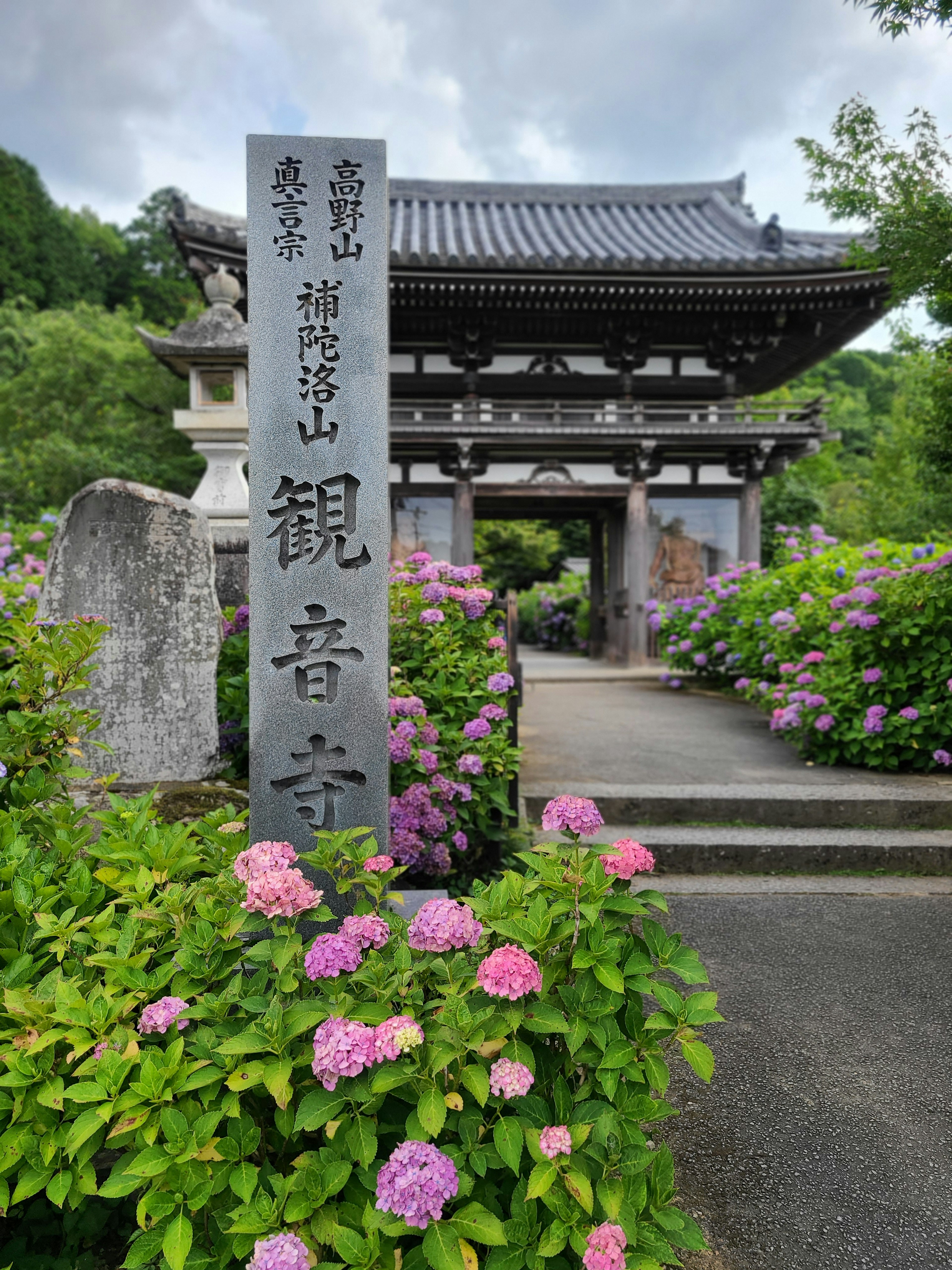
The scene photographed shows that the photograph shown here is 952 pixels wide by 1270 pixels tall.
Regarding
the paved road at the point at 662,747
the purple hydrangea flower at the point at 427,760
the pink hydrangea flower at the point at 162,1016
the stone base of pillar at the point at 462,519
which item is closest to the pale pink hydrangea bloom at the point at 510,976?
the pink hydrangea flower at the point at 162,1016

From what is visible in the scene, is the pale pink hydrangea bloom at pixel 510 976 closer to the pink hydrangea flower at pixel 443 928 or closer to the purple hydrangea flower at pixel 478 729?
the pink hydrangea flower at pixel 443 928

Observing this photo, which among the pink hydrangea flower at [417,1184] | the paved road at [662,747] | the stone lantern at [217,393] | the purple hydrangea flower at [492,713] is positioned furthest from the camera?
the stone lantern at [217,393]

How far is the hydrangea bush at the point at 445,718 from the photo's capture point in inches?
108

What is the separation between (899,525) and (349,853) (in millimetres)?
14877

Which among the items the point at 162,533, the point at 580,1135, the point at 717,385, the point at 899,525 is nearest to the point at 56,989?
the point at 580,1135

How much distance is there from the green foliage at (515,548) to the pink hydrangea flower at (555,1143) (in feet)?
73.9

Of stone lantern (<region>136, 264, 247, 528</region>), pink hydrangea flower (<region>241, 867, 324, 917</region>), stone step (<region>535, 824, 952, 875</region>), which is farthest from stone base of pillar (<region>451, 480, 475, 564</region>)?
pink hydrangea flower (<region>241, 867, 324, 917</region>)

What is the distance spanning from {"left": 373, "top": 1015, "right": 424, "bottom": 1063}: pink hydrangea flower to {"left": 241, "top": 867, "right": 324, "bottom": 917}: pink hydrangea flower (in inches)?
11.2

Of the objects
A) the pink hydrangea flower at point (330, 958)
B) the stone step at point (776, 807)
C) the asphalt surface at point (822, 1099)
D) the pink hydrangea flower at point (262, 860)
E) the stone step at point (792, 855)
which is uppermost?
the pink hydrangea flower at point (262, 860)

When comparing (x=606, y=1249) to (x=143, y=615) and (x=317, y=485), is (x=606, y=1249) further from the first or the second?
(x=143, y=615)

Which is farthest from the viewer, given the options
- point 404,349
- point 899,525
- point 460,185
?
point 460,185

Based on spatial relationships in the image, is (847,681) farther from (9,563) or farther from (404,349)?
(404,349)

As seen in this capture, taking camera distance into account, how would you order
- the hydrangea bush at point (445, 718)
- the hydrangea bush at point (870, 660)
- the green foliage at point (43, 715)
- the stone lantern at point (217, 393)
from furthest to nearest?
the stone lantern at point (217, 393) → the hydrangea bush at point (870, 660) → the hydrangea bush at point (445, 718) → the green foliage at point (43, 715)

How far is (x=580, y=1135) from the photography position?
119 centimetres
